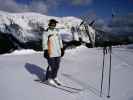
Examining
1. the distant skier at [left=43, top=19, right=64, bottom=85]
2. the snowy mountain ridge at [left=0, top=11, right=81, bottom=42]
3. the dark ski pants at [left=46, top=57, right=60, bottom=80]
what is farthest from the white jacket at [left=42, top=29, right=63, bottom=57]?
the snowy mountain ridge at [left=0, top=11, right=81, bottom=42]

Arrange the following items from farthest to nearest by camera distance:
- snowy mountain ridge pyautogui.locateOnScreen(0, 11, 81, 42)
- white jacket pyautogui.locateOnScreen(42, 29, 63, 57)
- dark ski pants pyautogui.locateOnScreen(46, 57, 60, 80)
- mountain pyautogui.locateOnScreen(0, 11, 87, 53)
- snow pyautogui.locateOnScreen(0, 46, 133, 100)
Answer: snowy mountain ridge pyautogui.locateOnScreen(0, 11, 81, 42)
mountain pyautogui.locateOnScreen(0, 11, 87, 53)
dark ski pants pyautogui.locateOnScreen(46, 57, 60, 80)
white jacket pyautogui.locateOnScreen(42, 29, 63, 57)
snow pyautogui.locateOnScreen(0, 46, 133, 100)

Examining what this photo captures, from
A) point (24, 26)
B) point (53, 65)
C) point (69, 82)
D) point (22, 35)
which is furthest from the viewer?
point (24, 26)

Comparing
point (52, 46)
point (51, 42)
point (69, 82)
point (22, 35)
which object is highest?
point (51, 42)

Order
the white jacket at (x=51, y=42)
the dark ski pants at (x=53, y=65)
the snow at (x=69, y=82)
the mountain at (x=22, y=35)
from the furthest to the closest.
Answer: the mountain at (x=22, y=35) < the dark ski pants at (x=53, y=65) < the white jacket at (x=51, y=42) < the snow at (x=69, y=82)

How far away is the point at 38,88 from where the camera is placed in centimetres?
556

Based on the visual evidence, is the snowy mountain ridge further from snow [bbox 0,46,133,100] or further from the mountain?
snow [bbox 0,46,133,100]

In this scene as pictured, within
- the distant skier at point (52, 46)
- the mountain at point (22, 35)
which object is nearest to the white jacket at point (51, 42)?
the distant skier at point (52, 46)

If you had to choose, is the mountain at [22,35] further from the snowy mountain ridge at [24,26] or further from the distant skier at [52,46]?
the distant skier at [52,46]

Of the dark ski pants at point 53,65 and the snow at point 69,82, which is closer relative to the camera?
the snow at point 69,82

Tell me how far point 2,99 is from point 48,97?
3.44 ft

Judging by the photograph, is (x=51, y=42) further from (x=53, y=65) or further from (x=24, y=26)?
(x=24, y=26)

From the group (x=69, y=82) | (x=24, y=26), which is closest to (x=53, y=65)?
(x=69, y=82)

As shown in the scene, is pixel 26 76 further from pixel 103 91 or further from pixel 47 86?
pixel 103 91

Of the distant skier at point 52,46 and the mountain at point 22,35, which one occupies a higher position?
the distant skier at point 52,46
